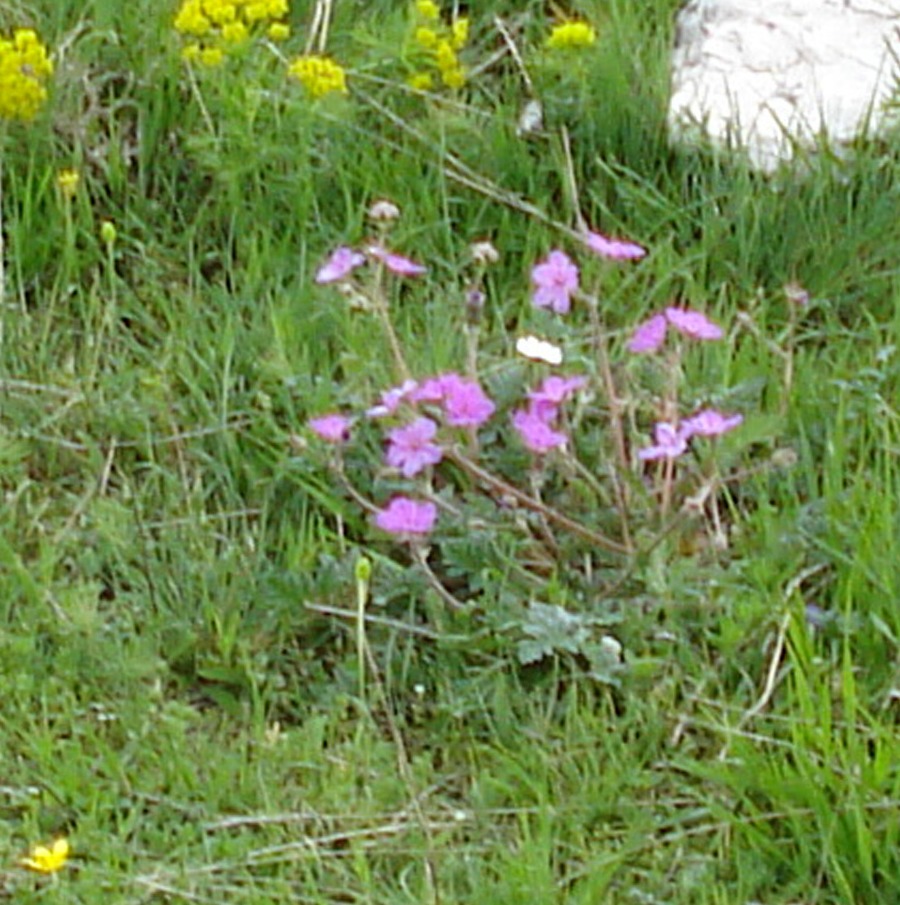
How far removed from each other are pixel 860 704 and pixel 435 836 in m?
0.53

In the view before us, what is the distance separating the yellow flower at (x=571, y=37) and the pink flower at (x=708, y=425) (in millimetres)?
1000

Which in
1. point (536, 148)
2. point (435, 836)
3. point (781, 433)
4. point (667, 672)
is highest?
point (536, 148)

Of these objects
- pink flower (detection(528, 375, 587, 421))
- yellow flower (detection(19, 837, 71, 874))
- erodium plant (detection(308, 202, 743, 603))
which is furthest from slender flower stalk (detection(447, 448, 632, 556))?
yellow flower (detection(19, 837, 71, 874))

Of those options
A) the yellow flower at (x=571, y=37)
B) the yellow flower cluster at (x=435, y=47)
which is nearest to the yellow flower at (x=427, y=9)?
the yellow flower cluster at (x=435, y=47)

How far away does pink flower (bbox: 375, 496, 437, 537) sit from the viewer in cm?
270

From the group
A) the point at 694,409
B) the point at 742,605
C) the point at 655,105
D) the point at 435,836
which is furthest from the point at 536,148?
the point at 435,836

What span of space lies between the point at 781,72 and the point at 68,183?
1.22 metres

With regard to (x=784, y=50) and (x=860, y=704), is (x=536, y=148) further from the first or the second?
(x=860, y=704)

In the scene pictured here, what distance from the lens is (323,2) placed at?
382 centimetres

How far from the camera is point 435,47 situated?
367 centimetres

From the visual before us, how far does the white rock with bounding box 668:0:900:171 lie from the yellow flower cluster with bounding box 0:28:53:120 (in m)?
1.02

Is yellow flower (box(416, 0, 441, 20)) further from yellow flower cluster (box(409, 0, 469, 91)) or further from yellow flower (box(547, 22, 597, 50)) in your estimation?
yellow flower (box(547, 22, 597, 50))

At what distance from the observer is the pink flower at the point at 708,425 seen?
2.70 m

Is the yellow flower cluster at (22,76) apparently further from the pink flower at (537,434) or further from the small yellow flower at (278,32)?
the pink flower at (537,434)
